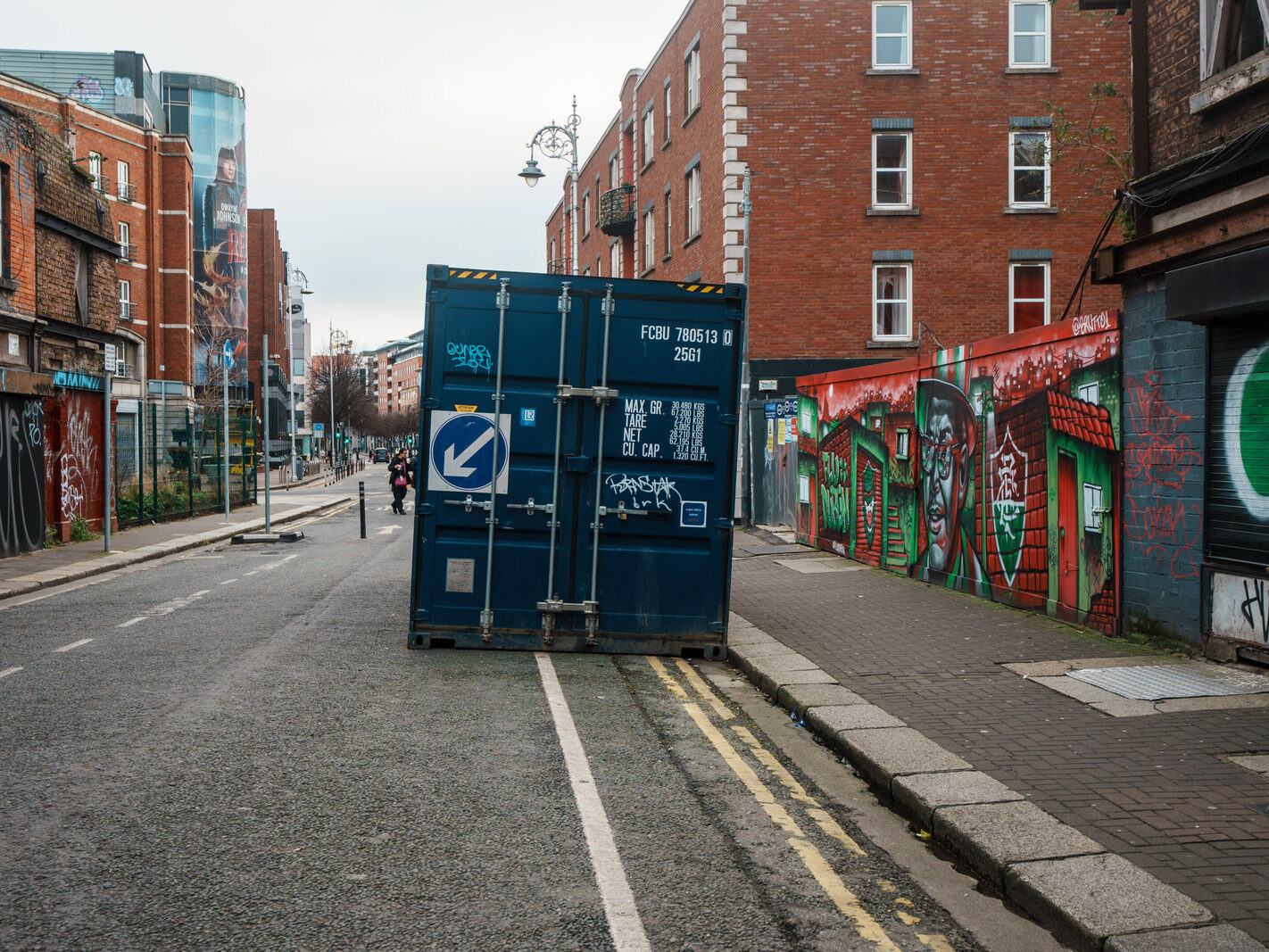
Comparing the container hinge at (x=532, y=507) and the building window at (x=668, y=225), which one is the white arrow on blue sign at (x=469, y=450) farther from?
the building window at (x=668, y=225)

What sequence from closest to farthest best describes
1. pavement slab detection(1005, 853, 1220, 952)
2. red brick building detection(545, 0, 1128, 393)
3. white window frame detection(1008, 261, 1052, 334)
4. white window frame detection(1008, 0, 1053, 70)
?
pavement slab detection(1005, 853, 1220, 952), red brick building detection(545, 0, 1128, 393), white window frame detection(1008, 0, 1053, 70), white window frame detection(1008, 261, 1052, 334)

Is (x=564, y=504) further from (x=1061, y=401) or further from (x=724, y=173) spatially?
(x=724, y=173)

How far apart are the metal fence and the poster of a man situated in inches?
692

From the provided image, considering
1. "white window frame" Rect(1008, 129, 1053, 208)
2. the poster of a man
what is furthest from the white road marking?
"white window frame" Rect(1008, 129, 1053, 208)

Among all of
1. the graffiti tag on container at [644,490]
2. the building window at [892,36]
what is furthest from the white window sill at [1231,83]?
the building window at [892,36]

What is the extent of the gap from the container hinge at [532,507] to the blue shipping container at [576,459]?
0.4 inches

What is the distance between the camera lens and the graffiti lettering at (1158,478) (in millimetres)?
8969

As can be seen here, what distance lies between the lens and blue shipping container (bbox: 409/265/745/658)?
9.17 m

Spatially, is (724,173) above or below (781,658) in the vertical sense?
above

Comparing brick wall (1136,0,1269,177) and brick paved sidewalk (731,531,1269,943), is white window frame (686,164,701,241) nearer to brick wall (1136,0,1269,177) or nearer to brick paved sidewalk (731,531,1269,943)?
brick paved sidewalk (731,531,1269,943)

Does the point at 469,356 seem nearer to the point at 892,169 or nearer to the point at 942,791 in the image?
the point at 942,791

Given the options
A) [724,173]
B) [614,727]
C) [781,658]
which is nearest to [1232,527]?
[781,658]

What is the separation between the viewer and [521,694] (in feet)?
26.4

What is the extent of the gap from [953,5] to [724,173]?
6903mm
